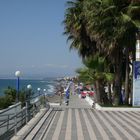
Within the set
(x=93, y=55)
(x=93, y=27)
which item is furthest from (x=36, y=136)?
(x=93, y=55)

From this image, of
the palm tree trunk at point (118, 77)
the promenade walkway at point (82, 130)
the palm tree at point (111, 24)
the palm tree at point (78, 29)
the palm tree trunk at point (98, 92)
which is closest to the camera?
the promenade walkway at point (82, 130)

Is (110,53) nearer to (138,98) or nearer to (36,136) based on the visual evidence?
(138,98)

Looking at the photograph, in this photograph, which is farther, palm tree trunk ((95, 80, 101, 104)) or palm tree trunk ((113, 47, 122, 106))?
palm tree trunk ((95, 80, 101, 104))

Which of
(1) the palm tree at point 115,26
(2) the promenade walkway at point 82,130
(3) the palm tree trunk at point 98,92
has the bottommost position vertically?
(2) the promenade walkway at point 82,130

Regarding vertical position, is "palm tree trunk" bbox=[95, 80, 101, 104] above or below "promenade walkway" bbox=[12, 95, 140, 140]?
above

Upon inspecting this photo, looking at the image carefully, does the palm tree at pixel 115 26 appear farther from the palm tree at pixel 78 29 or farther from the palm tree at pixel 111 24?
the palm tree at pixel 78 29

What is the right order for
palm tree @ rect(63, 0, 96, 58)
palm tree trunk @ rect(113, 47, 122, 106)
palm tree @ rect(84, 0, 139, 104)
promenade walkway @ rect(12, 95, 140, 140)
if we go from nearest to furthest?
promenade walkway @ rect(12, 95, 140, 140) → palm tree @ rect(84, 0, 139, 104) → palm tree trunk @ rect(113, 47, 122, 106) → palm tree @ rect(63, 0, 96, 58)

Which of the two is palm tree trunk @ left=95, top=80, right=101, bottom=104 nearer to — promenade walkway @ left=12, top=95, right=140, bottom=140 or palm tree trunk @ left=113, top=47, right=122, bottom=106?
palm tree trunk @ left=113, top=47, right=122, bottom=106

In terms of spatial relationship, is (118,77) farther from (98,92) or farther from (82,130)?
(82,130)

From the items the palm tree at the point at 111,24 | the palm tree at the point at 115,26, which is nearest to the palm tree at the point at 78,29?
the palm tree at the point at 115,26

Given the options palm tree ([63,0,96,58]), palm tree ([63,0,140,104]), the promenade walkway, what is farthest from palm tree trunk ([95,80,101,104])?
the promenade walkway

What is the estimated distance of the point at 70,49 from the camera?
38.4 m

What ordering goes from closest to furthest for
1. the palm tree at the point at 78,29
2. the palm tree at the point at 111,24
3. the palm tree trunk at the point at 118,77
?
the palm tree at the point at 111,24 → the palm tree trunk at the point at 118,77 → the palm tree at the point at 78,29

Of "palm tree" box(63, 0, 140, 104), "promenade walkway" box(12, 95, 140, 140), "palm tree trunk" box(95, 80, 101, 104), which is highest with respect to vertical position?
"palm tree" box(63, 0, 140, 104)
